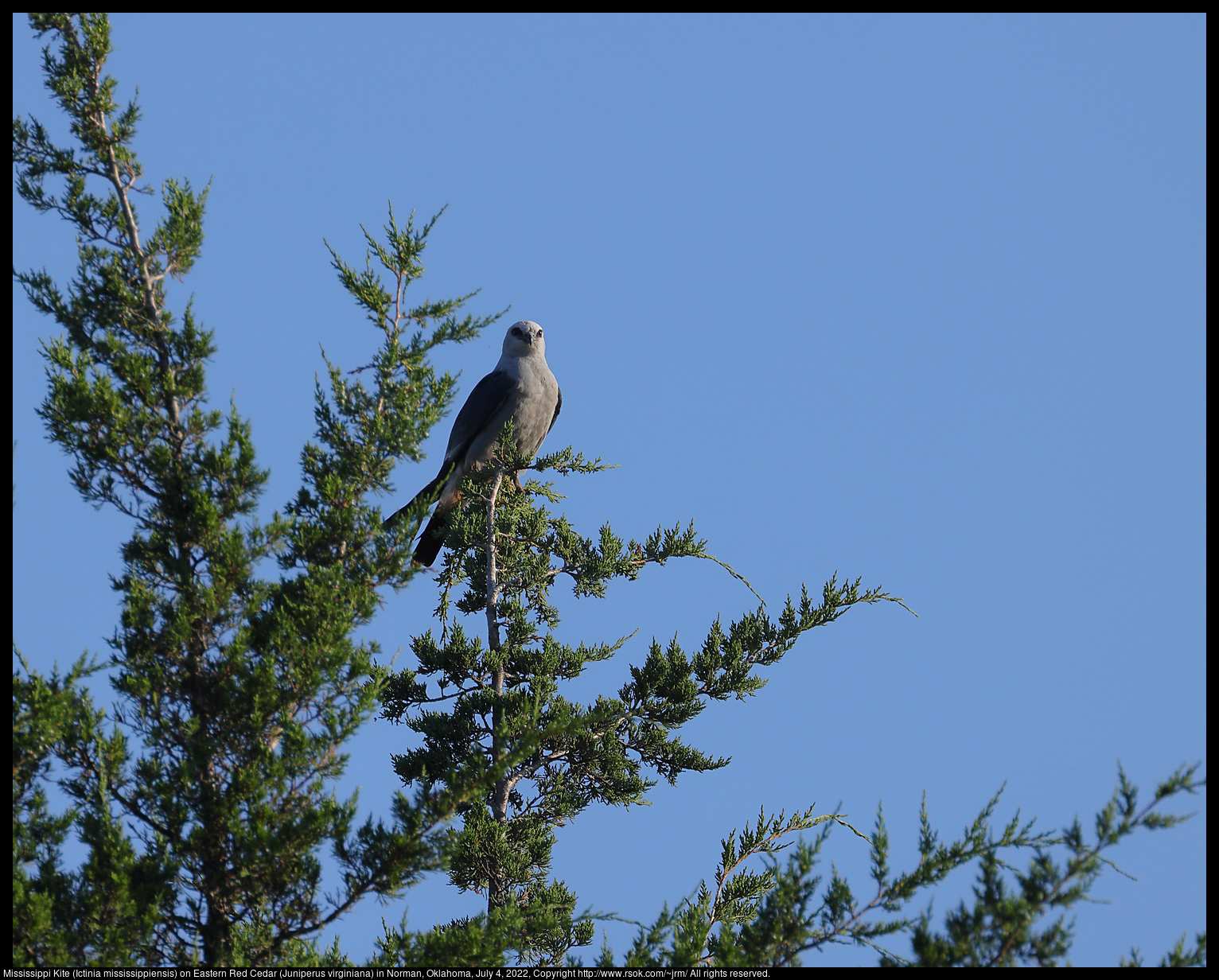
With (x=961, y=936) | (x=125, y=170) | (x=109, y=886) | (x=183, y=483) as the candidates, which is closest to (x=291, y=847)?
(x=109, y=886)

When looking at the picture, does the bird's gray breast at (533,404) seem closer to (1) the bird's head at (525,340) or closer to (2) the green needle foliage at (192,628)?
(1) the bird's head at (525,340)

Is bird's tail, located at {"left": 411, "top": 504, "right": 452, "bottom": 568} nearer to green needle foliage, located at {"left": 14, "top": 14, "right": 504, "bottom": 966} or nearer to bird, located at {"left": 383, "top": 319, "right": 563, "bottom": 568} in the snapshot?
bird, located at {"left": 383, "top": 319, "right": 563, "bottom": 568}

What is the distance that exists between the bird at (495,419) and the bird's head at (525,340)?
95mm

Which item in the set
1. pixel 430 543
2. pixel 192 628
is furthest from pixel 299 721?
pixel 430 543

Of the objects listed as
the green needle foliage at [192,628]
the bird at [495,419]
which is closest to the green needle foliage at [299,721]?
the green needle foliage at [192,628]

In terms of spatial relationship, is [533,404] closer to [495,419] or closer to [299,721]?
[495,419]

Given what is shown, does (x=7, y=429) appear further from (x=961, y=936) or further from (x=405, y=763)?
(x=961, y=936)

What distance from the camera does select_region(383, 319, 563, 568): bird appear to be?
27.3 ft

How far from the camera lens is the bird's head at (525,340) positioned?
900 centimetres

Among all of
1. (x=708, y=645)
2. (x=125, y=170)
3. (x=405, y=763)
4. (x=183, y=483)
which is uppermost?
(x=125, y=170)

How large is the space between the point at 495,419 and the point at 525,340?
3.36 feet

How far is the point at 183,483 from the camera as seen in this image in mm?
4742

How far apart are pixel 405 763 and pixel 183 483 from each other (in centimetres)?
230

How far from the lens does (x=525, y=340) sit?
29.6 feet
